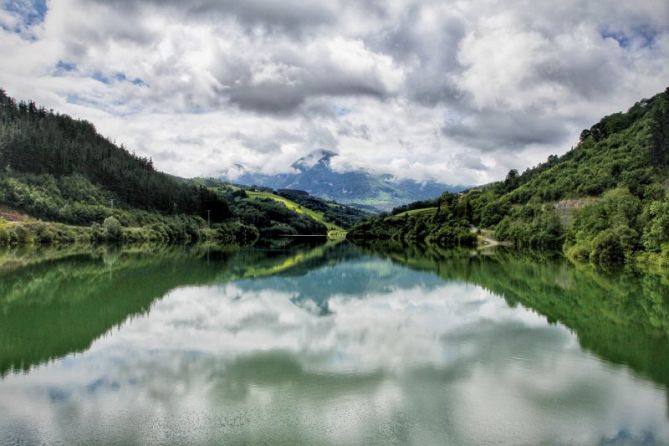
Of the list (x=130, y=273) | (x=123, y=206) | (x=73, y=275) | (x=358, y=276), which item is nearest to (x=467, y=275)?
(x=358, y=276)

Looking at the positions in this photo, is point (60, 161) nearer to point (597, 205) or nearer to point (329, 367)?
point (597, 205)

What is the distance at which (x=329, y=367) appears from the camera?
21.9m

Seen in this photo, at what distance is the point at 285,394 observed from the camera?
18312mm

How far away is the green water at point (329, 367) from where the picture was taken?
1537 centimetres

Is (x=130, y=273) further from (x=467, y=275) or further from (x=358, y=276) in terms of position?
(x=467, y=275)

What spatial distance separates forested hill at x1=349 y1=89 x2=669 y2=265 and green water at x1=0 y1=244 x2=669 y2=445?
1545 inches

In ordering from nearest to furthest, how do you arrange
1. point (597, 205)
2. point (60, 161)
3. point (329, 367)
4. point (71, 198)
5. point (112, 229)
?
point (329, 367)
point (597, 205)
point (112, 229)
point (71, 198)
point (60, 161)

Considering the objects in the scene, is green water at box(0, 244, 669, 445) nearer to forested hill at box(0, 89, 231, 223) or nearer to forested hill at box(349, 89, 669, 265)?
forested hill at box(349, 89, 669, 265)

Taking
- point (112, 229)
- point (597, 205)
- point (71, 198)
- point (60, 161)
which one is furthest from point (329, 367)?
point (60, 161)

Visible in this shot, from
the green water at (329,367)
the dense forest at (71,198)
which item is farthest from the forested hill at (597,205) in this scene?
the dense forest at (71,198)

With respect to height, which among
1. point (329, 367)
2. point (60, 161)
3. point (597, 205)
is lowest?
point (329, 367)

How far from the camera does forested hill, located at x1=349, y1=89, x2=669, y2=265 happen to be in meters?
82.4

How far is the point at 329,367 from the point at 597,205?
99.8 m

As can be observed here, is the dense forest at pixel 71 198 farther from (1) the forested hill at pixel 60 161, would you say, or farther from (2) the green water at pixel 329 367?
(2) the green water at pixel 329 367
